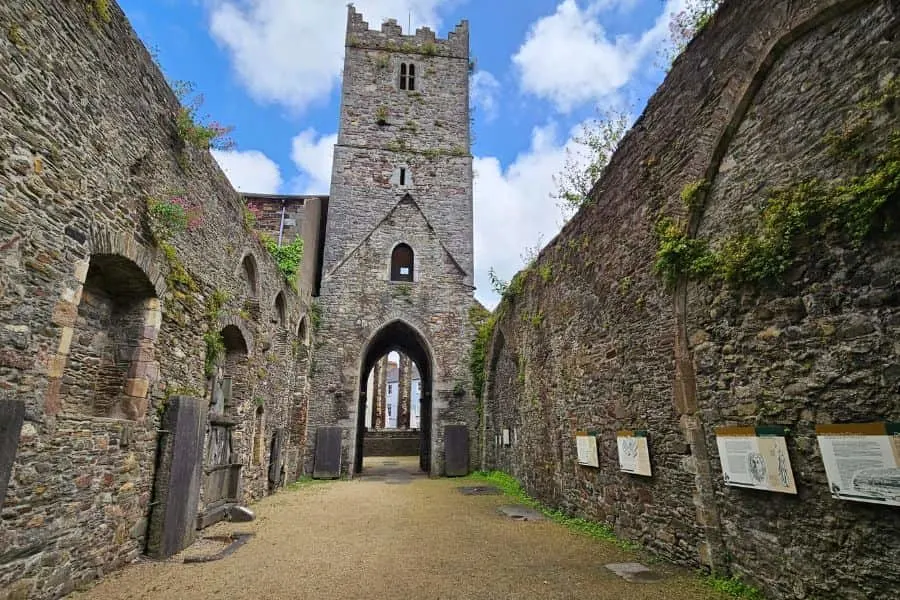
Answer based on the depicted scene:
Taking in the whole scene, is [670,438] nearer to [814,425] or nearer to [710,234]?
[814,425]

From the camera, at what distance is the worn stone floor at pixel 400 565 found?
4.20 m

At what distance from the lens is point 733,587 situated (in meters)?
3.97

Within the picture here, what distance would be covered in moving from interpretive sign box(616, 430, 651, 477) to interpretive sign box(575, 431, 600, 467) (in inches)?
26.6

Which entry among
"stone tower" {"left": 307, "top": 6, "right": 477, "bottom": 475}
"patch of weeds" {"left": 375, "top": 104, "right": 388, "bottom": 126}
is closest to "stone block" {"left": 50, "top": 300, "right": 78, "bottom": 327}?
"stone tower" {"left": 307, "top": 6, "right": 477, "bottom": 475}

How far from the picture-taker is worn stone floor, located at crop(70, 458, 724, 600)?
420 cm

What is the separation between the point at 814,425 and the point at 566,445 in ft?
15.3

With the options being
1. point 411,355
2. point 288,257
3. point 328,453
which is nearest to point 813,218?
point 288,257

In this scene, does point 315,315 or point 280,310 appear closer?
point 280,310

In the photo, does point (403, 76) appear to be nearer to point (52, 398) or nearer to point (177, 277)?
point (177, 277)

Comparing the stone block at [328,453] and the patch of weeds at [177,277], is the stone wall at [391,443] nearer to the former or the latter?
the stone block at [328,453]

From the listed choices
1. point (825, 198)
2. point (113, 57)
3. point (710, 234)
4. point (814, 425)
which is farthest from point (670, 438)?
point (113, 57)

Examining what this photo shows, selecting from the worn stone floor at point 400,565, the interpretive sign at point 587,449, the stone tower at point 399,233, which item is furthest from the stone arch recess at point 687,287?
the stone tower at point 399,233

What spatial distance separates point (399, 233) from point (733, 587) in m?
13.9

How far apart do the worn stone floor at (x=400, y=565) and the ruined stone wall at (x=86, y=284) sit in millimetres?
695
